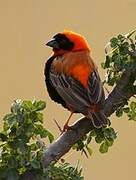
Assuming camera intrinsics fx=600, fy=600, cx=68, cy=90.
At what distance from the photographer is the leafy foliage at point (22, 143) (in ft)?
4.39

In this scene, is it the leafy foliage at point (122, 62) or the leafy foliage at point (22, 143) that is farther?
the leafy foliage at point (122, 62)

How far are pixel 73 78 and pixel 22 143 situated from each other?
85cm

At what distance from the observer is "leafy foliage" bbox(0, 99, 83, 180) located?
1339mm

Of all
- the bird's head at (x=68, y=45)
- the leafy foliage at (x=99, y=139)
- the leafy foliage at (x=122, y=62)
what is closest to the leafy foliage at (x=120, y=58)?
the leafy foliage at (x=122, y=62)

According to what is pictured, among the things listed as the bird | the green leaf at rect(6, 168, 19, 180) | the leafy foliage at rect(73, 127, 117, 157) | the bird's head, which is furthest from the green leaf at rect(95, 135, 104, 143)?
the bird's head

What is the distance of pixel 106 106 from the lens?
1.50m

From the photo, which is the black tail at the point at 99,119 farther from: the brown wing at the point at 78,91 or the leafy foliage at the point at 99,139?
the brown wing at the point at 78,91

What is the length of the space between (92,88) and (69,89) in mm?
107

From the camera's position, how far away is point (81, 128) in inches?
60.7

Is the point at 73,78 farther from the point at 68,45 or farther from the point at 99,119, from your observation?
the point at 99,119

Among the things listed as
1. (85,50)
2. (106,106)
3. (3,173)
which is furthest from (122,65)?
(85,50)

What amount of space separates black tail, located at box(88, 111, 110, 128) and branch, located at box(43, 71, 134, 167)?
0.06ft

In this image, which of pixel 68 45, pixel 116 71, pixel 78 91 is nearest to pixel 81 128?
pixel 116 71

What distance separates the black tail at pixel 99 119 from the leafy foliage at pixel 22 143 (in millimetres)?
215
